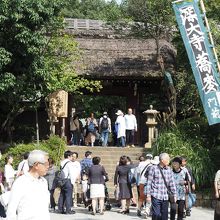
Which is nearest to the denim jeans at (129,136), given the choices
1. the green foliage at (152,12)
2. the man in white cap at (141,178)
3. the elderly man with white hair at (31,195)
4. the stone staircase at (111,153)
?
the stone staircase at (111,153)

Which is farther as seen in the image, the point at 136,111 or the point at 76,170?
the point at 136,111

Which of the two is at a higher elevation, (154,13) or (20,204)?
(154,13)

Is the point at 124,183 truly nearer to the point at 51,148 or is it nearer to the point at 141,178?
the point at 141,178

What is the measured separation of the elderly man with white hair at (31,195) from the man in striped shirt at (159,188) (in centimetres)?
412

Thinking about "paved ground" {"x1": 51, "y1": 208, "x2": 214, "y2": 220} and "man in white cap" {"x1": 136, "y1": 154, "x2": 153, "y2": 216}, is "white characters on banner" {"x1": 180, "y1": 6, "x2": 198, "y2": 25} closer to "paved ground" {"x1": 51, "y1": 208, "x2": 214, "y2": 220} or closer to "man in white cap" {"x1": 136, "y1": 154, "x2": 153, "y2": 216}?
"man in white cap" {"x1": 136, "y1": 154, "x2": 153, "y2": 216}

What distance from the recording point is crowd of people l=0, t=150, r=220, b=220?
520 centimetres

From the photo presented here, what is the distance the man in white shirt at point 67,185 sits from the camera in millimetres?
13555

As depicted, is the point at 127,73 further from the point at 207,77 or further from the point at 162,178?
the point at 162,178

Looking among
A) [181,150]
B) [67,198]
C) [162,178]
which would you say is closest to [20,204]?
[162,178]

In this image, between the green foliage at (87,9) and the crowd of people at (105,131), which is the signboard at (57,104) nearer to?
the crowd of people at (105,131)

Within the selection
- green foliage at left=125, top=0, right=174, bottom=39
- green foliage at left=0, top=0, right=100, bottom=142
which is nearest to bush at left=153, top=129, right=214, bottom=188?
green foliage at left=0, top=0, right=100, bottom=142

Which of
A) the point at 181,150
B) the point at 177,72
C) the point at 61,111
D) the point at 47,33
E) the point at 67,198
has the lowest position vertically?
the point at 67,198

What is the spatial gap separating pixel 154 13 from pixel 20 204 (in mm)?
17817

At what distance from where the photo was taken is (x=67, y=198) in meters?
13.6
